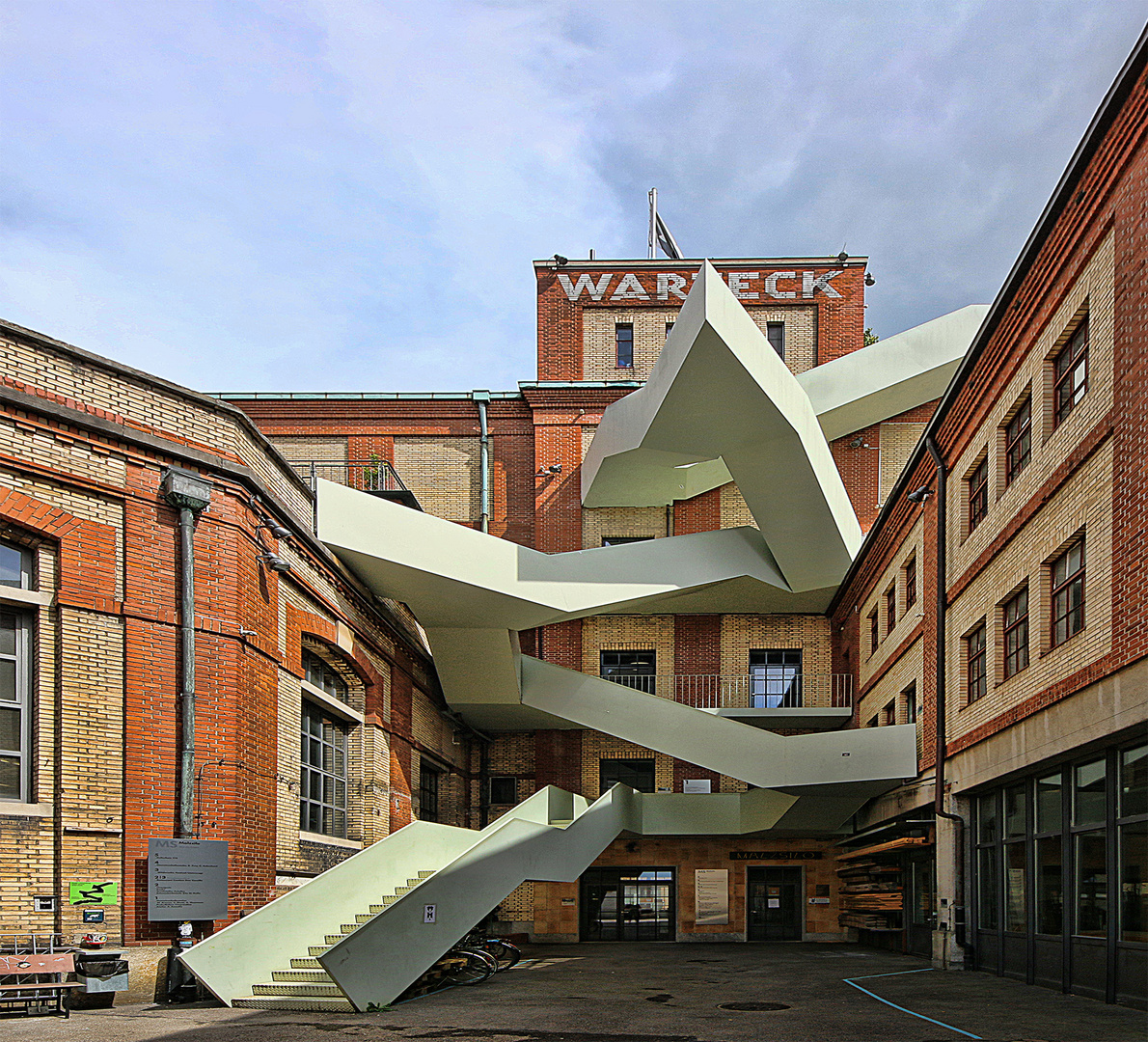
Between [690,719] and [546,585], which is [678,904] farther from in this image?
[546,585]

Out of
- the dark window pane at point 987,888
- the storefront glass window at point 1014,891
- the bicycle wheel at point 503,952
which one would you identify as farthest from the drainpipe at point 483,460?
the storefront glass window at point 1014,891

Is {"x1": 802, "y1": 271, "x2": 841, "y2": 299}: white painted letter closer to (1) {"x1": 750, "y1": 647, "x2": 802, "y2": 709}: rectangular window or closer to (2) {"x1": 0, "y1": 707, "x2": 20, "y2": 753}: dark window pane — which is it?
(1) {"x1": 750, "y1": 647, "x2": 802, "y2": 709}: rectangular window

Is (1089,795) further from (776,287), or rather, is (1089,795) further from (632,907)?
(776,287)

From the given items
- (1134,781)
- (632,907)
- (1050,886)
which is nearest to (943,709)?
(1050,886)

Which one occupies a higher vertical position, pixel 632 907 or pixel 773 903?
pixel 773 903

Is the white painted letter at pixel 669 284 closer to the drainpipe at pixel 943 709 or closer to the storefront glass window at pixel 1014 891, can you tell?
the drainpipe at pixel 943 709

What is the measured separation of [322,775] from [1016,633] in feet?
37.1

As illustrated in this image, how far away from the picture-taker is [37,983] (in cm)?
1251

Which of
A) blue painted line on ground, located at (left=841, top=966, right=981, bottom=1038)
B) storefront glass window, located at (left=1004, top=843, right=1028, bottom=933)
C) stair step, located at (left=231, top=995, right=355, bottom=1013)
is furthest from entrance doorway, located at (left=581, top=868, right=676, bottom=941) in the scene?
stair step, located at (left=231, top=995, right=355, bottom=1013)

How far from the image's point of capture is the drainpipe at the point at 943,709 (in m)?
18.6

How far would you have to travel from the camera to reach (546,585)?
21391mm

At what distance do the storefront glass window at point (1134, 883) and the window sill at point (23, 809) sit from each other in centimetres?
1182

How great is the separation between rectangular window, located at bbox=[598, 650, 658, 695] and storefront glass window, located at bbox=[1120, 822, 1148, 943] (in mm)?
18512

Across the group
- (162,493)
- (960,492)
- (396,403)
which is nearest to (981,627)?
(960,492)
